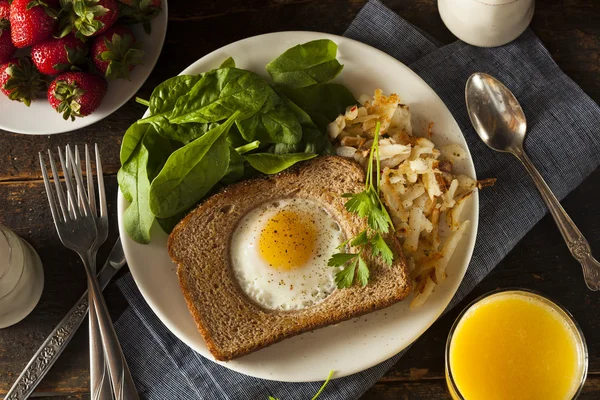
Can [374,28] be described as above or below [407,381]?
above

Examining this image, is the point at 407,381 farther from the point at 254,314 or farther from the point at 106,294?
the point at 106,294

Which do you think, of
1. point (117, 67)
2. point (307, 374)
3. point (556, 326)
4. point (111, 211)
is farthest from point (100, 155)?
point (556, 326)

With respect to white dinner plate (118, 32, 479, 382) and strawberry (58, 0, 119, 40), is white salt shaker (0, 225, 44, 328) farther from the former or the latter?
strawberry (58, 0, 119, 40)

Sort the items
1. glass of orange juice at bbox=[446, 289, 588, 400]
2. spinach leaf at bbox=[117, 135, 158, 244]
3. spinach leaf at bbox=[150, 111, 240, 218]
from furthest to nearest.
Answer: glass of orange juice at bbox=[446, 289, 588, 400] → spinach leaf at bbox=[117, 135, 158, 244] → spinach leaf at bbox=[150, 111, 240, 218]

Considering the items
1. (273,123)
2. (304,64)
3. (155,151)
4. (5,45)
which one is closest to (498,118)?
(304,64)

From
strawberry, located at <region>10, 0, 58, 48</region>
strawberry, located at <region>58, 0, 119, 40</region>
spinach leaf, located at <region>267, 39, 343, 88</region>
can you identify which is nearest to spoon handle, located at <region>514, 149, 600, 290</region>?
spinach leaf, located at <region>267, 39, 343, 88</region>

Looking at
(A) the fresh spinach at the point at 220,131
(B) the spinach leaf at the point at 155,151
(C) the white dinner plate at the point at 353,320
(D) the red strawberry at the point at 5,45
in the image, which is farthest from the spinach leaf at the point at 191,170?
(D) the red strawberry at the point at 5,45
